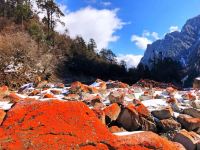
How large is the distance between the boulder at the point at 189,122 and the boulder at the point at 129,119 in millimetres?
1066

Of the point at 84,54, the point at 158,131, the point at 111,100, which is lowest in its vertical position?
the point at 158,131

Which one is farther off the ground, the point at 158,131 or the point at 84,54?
the point at 84,54

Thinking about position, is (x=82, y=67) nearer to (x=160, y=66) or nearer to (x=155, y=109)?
(x=160, y=66)

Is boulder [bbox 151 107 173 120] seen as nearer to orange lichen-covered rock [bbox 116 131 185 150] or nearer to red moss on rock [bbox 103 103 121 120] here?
red moss on rock [bbox 103 103 121 120]

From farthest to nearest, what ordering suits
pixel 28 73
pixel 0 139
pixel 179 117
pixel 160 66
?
pixel 160 66, pixel 28 73, pixel 179 117, pixel 0 139

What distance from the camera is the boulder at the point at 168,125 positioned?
731 cm

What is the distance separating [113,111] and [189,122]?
1.59 metres

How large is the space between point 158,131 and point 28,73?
35.8 ft

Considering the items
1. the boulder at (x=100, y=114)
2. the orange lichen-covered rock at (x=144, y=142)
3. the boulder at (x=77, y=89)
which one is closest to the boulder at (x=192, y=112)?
the boulder at (x=100, y=114)

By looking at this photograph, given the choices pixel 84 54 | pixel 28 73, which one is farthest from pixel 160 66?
pixel 28 73

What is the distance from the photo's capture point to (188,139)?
6215mm

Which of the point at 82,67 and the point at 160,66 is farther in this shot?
the point at 160,66

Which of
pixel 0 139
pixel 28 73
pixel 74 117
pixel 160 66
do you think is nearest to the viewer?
pixel 0 139

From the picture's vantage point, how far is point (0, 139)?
428 centimetres
